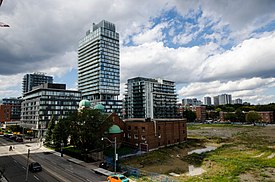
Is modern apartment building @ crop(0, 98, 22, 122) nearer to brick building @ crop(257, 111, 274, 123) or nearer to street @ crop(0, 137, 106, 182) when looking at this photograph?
street @ crop(0, 137, 106, 182)

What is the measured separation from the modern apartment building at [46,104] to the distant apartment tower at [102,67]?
32.6 m

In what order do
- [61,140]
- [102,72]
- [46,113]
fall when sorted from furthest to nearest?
[102,72], [46,113], [61,140]

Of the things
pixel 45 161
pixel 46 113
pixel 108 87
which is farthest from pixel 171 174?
pixel 108 87

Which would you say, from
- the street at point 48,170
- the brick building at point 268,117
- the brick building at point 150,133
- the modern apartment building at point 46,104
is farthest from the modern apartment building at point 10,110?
the brick building at point 268,117

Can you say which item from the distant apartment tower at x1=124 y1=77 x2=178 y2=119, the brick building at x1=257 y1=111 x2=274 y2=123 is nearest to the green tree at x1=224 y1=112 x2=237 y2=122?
the brick building at x1=257 y1=111 x2=274 y2=123

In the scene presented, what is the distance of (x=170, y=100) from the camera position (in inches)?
6929

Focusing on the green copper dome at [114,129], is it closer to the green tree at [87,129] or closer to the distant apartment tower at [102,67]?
the green tree at [87,129]

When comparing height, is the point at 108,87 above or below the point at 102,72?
below

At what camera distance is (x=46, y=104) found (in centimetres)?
9975

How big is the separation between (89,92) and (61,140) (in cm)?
9758

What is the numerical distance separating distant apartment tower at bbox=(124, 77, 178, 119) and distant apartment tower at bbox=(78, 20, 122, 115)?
20.5m

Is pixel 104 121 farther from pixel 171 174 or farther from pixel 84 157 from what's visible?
pixel 171 174

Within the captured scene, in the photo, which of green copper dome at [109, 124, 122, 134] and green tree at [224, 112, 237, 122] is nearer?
green copper dome at [109, 124, 122, 134]

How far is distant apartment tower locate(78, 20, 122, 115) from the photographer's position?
145 meters
